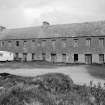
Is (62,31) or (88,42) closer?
(88,42)

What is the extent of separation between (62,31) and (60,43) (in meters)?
3.01

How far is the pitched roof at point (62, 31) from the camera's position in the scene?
28.2 meters

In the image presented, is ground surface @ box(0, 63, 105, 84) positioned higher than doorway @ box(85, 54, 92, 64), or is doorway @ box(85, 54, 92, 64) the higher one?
ground surface @ box(0, 63, 105, 84)

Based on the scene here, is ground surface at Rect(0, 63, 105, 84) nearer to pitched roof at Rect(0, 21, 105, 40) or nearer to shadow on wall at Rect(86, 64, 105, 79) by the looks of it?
shadow on wall at Rect(86, 64, 105, 79)

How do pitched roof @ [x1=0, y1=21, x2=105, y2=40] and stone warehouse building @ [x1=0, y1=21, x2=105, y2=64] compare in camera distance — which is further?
pitched roof @ [x1=0, y1=21, x2=105, y2=40]

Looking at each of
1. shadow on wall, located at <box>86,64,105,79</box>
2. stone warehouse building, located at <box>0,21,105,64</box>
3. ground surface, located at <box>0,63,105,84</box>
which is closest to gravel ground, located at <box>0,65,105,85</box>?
ground surface, located at <box>0,63,105,84</box>

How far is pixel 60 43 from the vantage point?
1160 inches

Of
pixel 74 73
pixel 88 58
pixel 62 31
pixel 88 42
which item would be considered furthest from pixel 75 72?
pixel 62 31

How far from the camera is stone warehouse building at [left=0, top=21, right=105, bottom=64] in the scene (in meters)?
27.2

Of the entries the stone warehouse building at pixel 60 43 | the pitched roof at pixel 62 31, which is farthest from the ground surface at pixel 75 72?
the pitched roof at pixel 62 31

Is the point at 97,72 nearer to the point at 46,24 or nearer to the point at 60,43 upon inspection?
the point at 60,43

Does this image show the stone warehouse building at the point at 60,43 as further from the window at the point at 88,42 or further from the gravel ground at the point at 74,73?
the gravel ground at the point at 74,73

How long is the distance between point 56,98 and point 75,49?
2422 centimetres

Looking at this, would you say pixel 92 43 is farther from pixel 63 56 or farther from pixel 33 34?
pixel 33 34
